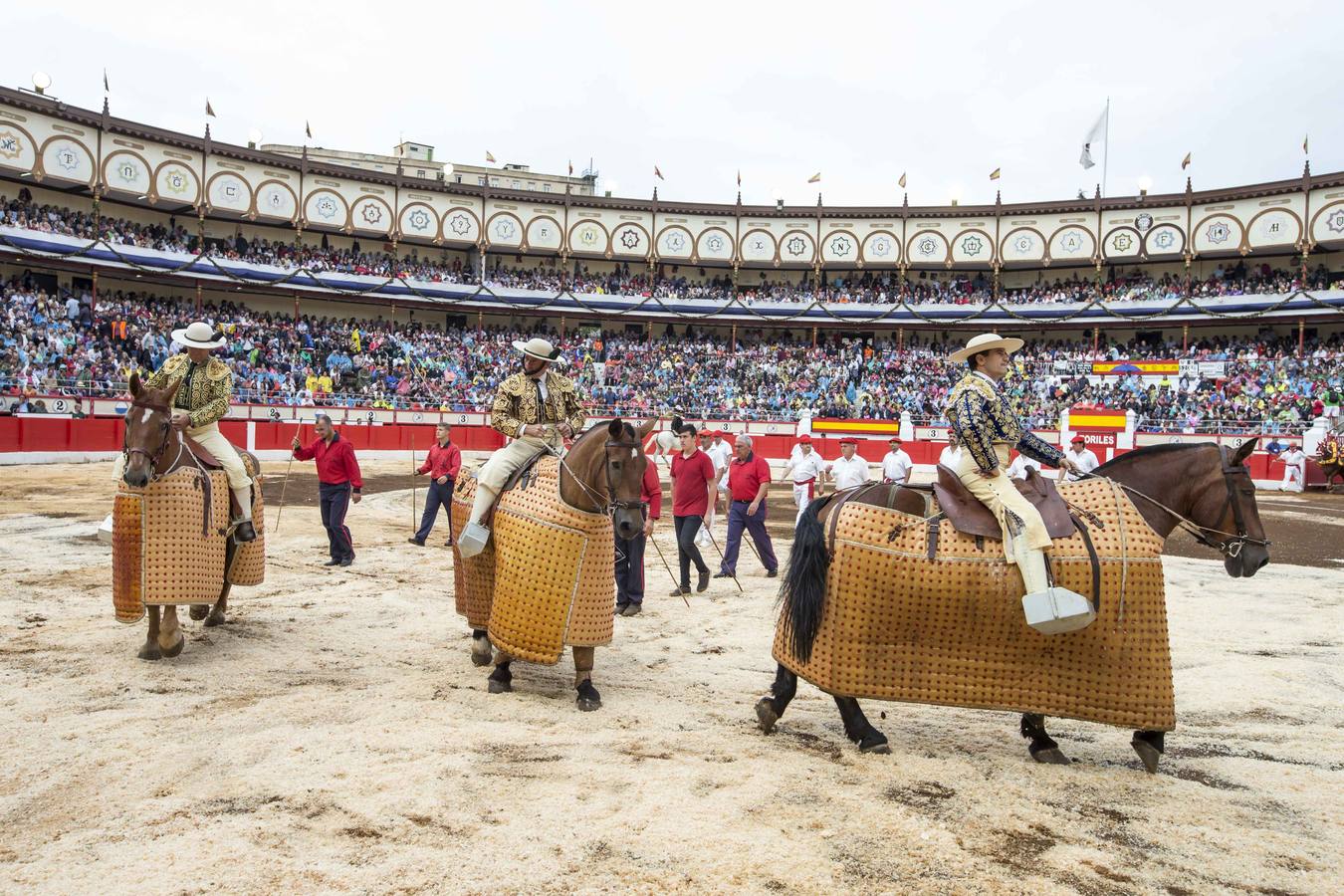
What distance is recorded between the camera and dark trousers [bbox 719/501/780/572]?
9.63 meters

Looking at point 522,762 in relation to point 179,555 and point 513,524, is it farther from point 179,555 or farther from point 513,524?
point 179,555

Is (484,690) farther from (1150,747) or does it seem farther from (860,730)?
(1150,747)

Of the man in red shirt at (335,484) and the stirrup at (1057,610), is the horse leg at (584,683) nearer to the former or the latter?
the stirrup at (1057,610)

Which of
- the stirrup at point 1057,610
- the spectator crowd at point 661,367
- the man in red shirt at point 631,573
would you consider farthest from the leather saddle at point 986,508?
the spectator crowd at point 661,367

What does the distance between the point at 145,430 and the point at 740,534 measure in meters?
5.74

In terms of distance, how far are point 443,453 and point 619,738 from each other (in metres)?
7.05

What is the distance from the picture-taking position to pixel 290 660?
5.88 meters

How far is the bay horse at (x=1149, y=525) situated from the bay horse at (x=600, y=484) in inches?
37.0

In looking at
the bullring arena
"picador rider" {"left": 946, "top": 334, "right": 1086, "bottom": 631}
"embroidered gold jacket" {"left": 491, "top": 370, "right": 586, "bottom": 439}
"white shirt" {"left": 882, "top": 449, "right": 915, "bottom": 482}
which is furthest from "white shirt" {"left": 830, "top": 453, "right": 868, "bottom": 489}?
"picador rider" {"left": 946, "top": 334, "right": 1086, "bottom": 631}

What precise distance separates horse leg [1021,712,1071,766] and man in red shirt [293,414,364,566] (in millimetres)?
7179

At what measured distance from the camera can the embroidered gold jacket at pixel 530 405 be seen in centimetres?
577

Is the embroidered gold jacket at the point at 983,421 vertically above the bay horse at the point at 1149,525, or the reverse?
the embroidered gold jacket at the point at 983,421

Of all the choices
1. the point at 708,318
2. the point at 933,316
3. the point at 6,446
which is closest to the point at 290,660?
the point at 6,446

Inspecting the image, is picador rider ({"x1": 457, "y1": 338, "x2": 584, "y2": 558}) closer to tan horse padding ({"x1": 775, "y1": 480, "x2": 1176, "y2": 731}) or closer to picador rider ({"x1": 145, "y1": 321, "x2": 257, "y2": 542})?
picador rider ({"x1": 145, "y1": 321, "x2": 257, "y2": 542})
